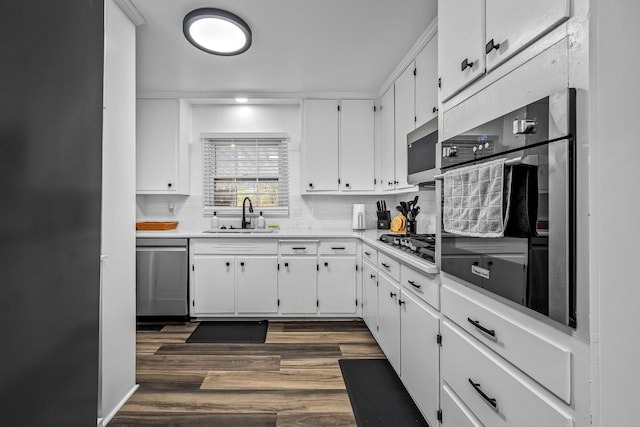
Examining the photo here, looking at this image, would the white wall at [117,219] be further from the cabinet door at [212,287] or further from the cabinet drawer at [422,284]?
the cabinet drawer at [422,284]

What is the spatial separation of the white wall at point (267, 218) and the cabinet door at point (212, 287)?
2.31ft

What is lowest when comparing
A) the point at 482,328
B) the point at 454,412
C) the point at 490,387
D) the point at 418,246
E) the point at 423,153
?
the point at 454,412

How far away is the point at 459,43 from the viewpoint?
1413 millimetres

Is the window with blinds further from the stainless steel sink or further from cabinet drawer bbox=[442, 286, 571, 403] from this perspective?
cabinet drawer bbox=[442, 286, 571, 403]

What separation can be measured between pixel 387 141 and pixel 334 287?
5.14 ft

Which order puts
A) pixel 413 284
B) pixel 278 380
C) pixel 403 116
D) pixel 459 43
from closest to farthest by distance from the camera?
pixel 459 43 < pixel 413 284 < pixel 278 380 < pixel 403 116

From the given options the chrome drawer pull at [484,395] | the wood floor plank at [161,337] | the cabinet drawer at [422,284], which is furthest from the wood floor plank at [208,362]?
the chrome drawer pull at [484,395]

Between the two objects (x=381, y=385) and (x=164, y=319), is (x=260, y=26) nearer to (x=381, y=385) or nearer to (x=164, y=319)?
(x=381, y=385)

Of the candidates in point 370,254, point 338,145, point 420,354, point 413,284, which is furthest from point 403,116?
point 420,354

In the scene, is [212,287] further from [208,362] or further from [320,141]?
[320,141]

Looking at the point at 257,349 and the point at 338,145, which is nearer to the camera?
the point at 257,349

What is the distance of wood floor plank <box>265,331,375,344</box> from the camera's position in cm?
290

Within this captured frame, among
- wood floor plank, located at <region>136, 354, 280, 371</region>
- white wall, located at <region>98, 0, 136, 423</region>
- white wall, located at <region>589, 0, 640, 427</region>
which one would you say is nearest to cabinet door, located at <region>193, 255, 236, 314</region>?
wood floor plank, located at <region>136, 354, 280, 371</region>

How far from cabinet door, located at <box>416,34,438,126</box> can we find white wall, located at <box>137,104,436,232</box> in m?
1.46
